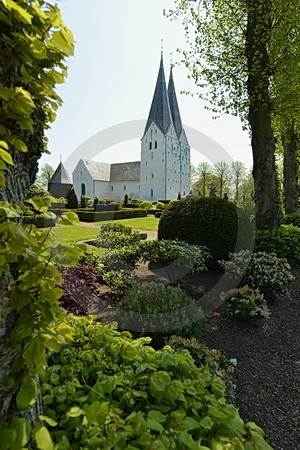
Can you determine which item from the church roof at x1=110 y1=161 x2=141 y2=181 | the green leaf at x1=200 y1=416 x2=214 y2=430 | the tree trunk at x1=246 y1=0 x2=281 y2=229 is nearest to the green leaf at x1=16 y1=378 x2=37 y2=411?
the green leaf at x1=200 y1=416 x2=214 y2=430

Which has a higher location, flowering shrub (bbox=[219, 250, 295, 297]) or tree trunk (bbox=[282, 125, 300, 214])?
tree trunk (bbox=[282, 125, 300, 214])

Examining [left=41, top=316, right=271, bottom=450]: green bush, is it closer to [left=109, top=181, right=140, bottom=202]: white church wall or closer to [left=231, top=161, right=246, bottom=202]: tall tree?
[left=109, top=181, right=140, bottom=202]: white church wall

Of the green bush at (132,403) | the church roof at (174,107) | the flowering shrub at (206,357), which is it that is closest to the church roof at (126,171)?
the church roof at (174,107)

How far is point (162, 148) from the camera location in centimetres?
4781

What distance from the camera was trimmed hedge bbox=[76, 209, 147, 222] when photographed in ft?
66.2

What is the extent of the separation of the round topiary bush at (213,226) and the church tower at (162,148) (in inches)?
1591

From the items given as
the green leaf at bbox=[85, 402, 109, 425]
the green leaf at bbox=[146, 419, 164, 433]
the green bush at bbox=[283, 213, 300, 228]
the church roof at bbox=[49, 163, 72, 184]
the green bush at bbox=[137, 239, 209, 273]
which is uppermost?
the church roof at bbox=[49, 163, 72, 184]

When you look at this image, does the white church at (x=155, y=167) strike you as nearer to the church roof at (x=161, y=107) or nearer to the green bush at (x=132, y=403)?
the church roof at (x=161, y=107)

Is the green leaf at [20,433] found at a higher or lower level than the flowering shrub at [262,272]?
higher

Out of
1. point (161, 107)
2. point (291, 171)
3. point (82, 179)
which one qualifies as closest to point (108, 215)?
point (291, 171)

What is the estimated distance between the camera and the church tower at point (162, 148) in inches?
1761

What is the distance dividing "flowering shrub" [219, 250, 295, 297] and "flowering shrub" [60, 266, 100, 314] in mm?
3112

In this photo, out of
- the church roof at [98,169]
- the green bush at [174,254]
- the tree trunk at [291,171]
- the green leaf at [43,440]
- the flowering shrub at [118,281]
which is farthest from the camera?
the church roof at [98,169]

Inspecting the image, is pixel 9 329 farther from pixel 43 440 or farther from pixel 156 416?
pixel 156 416
